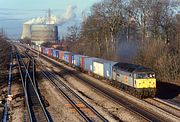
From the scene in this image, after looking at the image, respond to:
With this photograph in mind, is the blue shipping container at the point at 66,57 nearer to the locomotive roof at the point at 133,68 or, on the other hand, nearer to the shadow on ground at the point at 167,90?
the shadow on ground at the point at 167,90

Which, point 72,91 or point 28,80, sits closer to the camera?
point 72,91

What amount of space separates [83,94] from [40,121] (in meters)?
12.0

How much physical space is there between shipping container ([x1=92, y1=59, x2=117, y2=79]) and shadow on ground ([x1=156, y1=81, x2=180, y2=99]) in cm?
521

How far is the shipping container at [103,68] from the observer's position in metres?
38.3

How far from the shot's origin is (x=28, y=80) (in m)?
44.8

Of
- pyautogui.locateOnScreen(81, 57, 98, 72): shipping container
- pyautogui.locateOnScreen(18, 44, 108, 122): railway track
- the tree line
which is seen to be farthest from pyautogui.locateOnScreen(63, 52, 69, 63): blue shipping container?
pyautogui.locateOnScreen(18, 44, 108, 122): railway track

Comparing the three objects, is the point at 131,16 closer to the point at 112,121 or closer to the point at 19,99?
the point at 19,99

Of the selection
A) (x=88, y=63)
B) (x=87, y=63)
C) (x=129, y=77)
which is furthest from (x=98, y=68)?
(x=129, y=77)

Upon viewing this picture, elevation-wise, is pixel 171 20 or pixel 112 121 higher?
pixel 171 20

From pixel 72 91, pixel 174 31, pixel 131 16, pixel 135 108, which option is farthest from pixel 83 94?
pixel 131 16

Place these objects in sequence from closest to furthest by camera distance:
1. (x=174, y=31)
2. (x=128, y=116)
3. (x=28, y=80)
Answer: (x=128, y=116) → (x=28, y=80) → (x=174, y=31)

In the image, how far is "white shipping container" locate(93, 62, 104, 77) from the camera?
42237 mm

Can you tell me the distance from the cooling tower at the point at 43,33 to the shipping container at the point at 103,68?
137503 mm

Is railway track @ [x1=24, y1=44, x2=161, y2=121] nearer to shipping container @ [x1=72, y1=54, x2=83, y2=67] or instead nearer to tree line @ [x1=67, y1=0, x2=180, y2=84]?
tree line @ [x1=67, y1=0, x2=180, y2=84]
